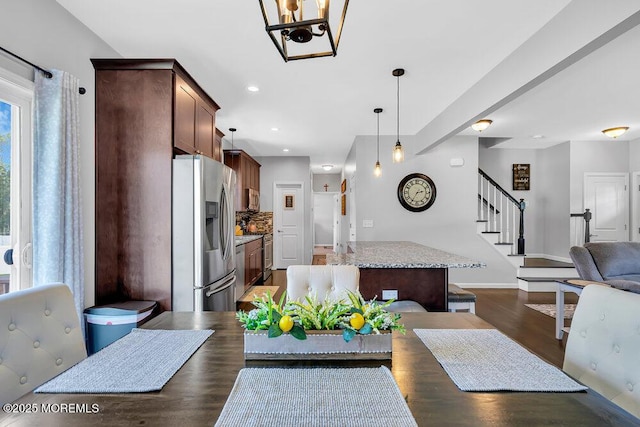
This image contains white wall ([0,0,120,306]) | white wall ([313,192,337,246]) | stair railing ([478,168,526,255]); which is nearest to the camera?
white wall ([0,0,120,306])

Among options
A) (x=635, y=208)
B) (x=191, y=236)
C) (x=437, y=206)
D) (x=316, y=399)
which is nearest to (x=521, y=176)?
(x=635, y=208)

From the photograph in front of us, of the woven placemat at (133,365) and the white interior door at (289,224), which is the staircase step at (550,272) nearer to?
the white interior door at (289,224)

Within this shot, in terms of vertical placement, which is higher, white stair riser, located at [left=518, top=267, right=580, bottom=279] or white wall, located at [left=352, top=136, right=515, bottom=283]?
white wall, located at [left=352, top=136, right=515, bottom=283]

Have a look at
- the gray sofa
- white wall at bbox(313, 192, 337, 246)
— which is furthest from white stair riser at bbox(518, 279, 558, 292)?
white wall at bbox(313, 192, 337, 246)

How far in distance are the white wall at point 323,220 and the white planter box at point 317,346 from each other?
11520 millimetres

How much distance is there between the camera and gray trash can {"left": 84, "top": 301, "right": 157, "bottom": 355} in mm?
2262

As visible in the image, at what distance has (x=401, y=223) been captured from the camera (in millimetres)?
5363

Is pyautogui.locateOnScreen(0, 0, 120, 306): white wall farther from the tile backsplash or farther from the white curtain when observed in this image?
the tile backsplash

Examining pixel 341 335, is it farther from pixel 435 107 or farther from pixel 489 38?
pixel 435 107

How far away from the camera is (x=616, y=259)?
3439mm

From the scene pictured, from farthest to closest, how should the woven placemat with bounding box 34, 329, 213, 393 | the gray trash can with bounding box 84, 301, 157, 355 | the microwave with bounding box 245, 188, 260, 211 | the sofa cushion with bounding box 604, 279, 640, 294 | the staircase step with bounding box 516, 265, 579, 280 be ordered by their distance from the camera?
the microwave with bounding box 245, 188, 260, 211
the staircase step with bounding box 516, 265, 579, 280
the sofa cushion with bounding box 604, 279, 640, 294
the gray trash can with bounding box 84, 301, 157, 355
the woven placemat with bounding box 34, 329, 213, 393

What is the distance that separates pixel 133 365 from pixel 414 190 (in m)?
4.95

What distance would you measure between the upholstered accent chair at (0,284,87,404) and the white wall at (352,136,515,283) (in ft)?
14.7

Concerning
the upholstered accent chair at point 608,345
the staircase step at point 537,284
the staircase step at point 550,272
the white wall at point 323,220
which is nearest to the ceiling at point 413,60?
the upholstered accent chair at point 608,345
